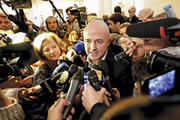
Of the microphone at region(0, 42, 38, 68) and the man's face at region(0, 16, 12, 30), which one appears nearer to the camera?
the microphone at region(0, 42, 38, 68)

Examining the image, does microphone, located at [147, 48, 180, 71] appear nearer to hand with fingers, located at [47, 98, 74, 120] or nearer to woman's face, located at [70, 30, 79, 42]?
hand with fingers, located at [47, 98, 74, 120]

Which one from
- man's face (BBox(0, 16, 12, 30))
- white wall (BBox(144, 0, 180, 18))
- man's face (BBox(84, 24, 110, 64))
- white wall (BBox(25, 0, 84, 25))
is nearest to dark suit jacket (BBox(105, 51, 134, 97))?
man's face (BBox(84, 24, 110, 64))

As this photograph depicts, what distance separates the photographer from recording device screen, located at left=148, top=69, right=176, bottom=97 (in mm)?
461

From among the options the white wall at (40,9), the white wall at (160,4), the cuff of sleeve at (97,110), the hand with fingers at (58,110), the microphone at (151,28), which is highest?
the white wall at (40,9)

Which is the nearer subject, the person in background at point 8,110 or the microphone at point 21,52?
the person in background at point 8,110

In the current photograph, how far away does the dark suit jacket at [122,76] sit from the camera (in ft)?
3.60

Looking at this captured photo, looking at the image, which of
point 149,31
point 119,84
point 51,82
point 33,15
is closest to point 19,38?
Result: point 51,82

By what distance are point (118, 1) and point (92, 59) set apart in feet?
15.4

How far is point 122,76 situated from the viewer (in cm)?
112

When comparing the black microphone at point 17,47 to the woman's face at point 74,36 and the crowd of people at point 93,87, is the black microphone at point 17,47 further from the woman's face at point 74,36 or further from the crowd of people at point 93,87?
the woman's face at point 74,36

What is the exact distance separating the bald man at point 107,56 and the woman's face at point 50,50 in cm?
52

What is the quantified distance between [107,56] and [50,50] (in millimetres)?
734

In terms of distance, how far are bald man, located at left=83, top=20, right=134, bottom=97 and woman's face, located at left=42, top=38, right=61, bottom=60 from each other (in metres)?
0.52

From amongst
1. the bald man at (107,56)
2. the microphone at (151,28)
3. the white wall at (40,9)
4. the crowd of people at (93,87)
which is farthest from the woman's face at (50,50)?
the white wall at (40,9)
